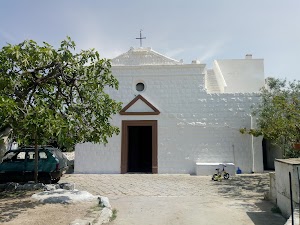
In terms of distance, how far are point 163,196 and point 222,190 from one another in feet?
8.55

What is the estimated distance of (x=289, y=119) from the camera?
37.1 ft

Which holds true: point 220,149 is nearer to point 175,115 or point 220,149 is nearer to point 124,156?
point 175,115

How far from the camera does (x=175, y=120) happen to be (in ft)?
53.8

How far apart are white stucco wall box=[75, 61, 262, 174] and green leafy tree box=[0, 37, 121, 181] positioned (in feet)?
24.6

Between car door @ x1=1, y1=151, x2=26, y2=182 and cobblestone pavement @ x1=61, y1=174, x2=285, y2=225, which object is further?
car door @ x1=1, y1=151, x2=26, y2=182

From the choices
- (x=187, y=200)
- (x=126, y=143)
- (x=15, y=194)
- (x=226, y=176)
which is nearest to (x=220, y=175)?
(x=226, y=176)

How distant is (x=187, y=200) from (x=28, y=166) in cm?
703

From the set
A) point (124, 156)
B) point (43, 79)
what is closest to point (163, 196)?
point (43, 79)

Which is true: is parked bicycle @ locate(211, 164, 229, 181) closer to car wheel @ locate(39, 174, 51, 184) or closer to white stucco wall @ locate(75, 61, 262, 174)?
white stucco wall @ locate(75, 61, 262, 174)

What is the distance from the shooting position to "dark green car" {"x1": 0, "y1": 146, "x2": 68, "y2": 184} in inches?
469

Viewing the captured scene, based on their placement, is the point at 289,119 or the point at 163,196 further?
the point at 289,119

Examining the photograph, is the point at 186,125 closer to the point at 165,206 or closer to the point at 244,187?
the point at 244,187

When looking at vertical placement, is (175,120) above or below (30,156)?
above

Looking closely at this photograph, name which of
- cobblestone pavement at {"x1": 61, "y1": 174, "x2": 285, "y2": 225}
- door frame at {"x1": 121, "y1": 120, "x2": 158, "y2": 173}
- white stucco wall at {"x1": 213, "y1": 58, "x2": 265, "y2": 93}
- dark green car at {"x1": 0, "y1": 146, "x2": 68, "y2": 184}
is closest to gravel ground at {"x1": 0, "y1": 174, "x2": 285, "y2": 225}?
cobblestone pavement at {"x1": 61, "y1": 174, "x2": 285, "y2": 225}
